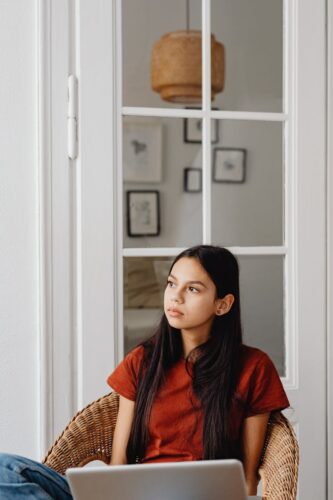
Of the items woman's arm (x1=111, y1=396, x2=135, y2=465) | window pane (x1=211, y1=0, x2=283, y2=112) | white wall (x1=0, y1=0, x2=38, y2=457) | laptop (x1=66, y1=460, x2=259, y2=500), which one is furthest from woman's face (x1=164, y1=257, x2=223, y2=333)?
window pane (x1=211, y1=0, x2=283, y2=112)

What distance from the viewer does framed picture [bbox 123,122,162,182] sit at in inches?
93.2

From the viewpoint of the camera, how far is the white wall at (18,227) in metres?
2.24

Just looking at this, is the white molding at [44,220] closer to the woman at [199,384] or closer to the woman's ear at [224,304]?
the woman at [199,384]

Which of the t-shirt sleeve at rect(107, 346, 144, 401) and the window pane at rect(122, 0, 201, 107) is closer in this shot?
the t-shirt sleeve at rect(107, 346, 144, 401)

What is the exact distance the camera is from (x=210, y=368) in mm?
1810

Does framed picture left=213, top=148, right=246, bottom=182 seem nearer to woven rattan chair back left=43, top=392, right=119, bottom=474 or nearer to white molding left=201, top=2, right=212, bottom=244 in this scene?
white molding left=201, top=2, right=212, bottom=244

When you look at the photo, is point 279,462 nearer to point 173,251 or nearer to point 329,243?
point 173,251

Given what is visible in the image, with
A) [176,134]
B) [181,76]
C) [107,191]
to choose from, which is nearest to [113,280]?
[107,191]

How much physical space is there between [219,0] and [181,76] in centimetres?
29

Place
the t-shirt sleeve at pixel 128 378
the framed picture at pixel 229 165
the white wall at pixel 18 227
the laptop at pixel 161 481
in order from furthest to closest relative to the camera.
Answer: the framed picture at pixel 229 165, the white wall at pixel 18 227, the t-shirt sleeve at pixel 128 378, the laptop at pixel 161 481

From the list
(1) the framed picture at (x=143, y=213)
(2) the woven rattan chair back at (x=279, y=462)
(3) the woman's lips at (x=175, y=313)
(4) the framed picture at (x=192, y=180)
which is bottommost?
(2) the woven rattan chair back at (x=279, y=462)

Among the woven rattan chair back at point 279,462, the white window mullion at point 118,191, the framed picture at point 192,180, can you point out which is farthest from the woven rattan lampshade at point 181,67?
the woven rattan chair back at point 279,462

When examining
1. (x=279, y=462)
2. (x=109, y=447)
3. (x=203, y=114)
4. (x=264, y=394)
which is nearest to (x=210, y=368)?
(x=264, y=394)

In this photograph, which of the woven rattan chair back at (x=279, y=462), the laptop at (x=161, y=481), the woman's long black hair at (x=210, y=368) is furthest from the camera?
the woman's long black hair at (x=210, y=368)
